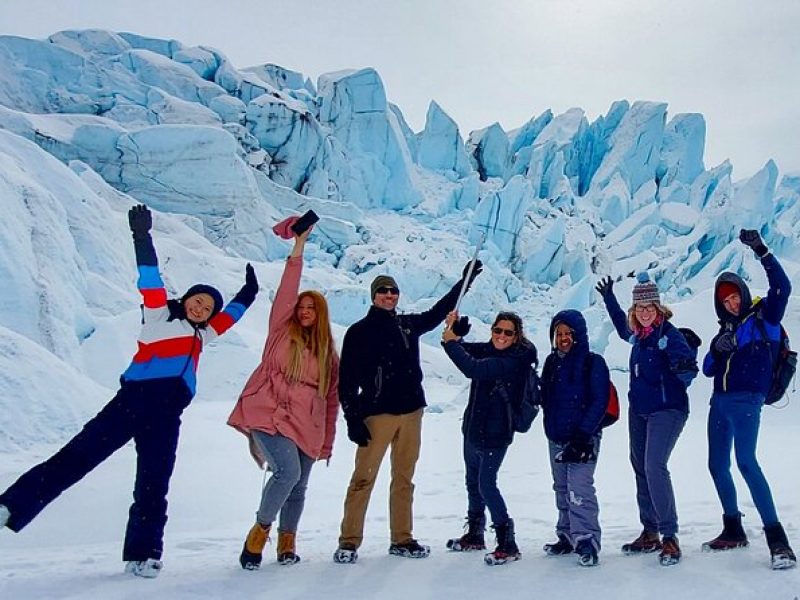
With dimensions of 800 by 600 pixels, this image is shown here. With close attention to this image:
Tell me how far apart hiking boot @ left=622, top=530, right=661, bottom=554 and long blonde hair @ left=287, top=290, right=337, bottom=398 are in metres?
1.75

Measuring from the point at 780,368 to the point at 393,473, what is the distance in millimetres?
2042

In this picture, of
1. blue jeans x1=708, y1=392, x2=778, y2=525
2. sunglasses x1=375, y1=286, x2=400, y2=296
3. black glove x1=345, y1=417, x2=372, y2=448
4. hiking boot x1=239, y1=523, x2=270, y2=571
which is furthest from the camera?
sunglasses x1=375, y1=286, x2=400, y2=296

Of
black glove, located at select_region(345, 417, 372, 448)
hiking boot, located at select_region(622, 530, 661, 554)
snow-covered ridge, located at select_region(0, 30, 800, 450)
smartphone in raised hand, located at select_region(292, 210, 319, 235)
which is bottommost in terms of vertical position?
hiking boot, located at select_region(622, 530, 661, 554)

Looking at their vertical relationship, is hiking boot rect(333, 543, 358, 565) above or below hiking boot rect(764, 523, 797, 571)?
below

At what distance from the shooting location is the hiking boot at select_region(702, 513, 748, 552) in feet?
10.5

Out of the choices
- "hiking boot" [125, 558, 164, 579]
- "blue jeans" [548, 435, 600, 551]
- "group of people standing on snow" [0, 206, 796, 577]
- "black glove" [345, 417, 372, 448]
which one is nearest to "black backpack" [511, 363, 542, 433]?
"group of people standing on snow" [0, 206, 796, 577]

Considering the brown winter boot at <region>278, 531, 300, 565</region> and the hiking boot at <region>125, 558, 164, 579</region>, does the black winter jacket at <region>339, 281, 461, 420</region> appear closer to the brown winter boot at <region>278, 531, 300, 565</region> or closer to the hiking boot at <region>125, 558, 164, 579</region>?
the brown winter boot at <region>278, 531, 300, 565</region>

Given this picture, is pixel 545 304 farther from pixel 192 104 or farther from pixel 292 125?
pixel 192 104

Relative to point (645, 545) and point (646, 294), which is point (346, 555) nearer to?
point (645, 545)

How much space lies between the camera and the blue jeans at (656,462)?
313 centimetres

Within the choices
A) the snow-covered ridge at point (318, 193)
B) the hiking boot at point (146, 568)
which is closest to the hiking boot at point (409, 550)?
the hiking boot at point (146, 568)

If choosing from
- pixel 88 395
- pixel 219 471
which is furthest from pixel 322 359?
pixel 88 395

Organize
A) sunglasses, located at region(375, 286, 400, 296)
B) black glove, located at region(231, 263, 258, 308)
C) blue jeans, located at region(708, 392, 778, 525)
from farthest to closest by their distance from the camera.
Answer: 1. black glove, located at region(231, 263, 258, 308)
2. sunglasses, located at region(375, 286, 400, 296)
3. blue jeans, located at region(708, 392, 778, 525)

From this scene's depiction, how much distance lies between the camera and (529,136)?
57656mm
